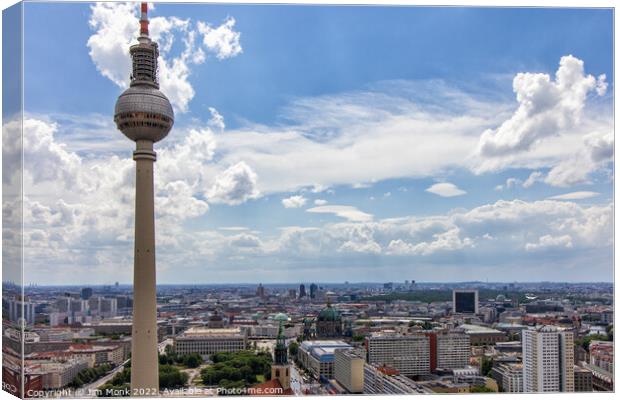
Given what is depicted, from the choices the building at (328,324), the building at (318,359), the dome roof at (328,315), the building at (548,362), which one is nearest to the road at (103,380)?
the building at (318,359)

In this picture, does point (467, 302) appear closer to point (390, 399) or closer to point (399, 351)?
point (399, 351)

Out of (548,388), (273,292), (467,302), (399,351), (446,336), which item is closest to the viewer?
(548,388)

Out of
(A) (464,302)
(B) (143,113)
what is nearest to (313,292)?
(A) (464,302)

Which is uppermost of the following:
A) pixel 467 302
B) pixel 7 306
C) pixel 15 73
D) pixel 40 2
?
pixel 40 2

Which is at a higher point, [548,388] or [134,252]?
[134,252]

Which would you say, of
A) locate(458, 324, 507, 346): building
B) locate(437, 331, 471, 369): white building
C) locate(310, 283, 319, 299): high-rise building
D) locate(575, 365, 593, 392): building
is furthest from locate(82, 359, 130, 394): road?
locate(310, 283, 319, 299): high-rise building

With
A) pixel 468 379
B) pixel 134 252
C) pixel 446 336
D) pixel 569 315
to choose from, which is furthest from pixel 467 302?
pixel 134 252
